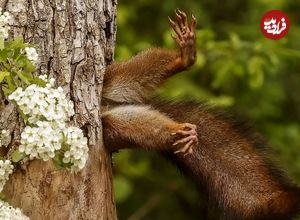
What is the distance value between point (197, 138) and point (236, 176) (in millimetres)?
318

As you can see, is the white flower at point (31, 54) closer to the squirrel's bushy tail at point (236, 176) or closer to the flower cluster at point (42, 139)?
the flower cluster at point (42, 139)

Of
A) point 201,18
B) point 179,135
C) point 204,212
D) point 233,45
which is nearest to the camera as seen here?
point 179,135

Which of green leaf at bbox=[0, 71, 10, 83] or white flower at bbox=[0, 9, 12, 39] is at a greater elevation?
white flower at bbox=[0, 9, 12, 39]

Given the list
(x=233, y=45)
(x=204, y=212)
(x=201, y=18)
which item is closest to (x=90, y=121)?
(x=204, y=212)

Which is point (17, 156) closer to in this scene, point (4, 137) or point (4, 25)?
point (4, 137)

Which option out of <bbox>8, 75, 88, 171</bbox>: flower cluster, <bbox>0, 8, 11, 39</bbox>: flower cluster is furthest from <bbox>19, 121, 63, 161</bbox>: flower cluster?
<bbox>0, 8, 11, 39</bbox>: flower cluster

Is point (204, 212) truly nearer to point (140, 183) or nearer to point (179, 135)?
point (179, 135)

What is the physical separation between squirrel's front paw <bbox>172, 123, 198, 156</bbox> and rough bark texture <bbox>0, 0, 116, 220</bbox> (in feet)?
1.19

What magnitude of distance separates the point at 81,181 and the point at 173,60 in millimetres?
809

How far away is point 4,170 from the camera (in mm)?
3877

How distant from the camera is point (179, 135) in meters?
4.38

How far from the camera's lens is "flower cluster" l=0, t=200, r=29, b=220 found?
3.80 metres

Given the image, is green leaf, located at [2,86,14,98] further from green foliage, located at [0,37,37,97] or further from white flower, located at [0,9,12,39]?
white flower, located at [0,9,12,39]

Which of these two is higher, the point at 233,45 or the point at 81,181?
the point at 233,45
